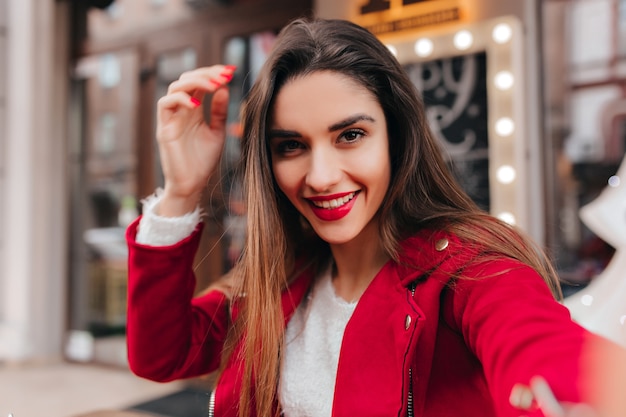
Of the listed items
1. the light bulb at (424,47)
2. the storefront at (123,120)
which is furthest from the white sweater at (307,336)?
the storefront at (123,120)

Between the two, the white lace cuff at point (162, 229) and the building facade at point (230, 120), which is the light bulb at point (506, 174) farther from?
the white lace cuff at point (162, 229)

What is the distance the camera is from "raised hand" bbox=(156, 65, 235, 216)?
1.05 metres

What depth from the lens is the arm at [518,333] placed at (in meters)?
0.54

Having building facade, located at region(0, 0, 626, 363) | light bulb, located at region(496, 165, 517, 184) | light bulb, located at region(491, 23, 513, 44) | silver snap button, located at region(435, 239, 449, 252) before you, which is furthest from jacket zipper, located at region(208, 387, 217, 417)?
light bulb, located at region(491, 23, 513, 44)

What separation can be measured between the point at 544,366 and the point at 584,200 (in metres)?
1.87

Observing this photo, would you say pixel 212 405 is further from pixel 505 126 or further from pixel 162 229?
pixel 505 126

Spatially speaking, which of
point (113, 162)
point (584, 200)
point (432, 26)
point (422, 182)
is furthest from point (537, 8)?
point (113, 162)

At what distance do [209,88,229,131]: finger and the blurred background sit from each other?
0.15 meters

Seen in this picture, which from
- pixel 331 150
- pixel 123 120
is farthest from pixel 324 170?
pixel 123 120

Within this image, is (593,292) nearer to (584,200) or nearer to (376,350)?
(584,200)

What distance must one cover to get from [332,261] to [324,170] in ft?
0.97

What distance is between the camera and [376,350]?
0.86 m

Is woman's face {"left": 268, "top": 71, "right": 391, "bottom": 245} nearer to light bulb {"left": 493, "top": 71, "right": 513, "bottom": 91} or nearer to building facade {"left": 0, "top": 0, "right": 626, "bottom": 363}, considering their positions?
building facade {"left": 0, "top": 0, "right": 626, "bottom": 363}

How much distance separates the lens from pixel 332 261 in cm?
112
